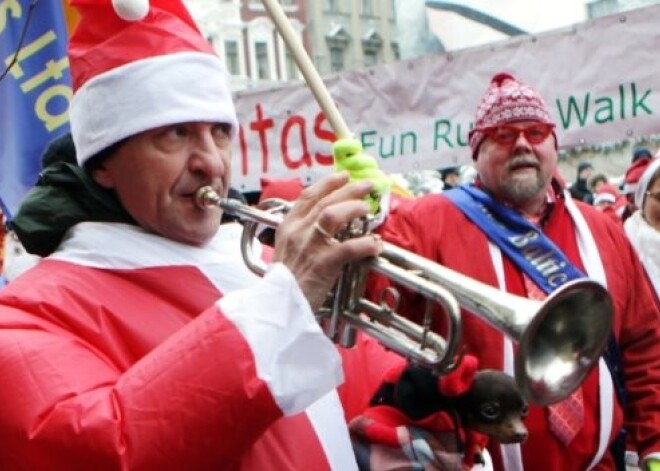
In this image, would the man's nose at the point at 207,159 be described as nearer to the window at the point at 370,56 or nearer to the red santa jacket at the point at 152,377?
the red santa jacket at the point at 152,377

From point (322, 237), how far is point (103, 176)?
0.63 meters

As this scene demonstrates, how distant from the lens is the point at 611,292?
151 inches

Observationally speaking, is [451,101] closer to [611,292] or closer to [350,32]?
[611,292]

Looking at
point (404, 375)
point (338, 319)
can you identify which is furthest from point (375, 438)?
point (338, 319)

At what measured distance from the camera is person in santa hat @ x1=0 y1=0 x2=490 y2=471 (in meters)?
1.99

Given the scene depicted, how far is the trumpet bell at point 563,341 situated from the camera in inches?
83.2

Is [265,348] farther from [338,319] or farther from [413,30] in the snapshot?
[413,30]

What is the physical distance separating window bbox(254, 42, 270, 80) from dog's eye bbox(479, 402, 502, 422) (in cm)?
4537

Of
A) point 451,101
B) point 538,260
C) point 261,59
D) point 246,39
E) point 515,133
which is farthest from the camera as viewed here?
point 261,59

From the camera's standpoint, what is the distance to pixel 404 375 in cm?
245

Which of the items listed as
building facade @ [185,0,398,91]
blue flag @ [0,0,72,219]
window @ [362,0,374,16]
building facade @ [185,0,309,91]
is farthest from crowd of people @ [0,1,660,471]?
window @ [362,0,374,16]

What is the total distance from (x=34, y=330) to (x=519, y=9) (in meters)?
4.57

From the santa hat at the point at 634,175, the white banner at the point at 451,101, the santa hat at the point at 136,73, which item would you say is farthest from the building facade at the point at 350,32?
the santa hat at the point at 136,73

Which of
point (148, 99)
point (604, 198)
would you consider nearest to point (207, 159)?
point (148, 99)
